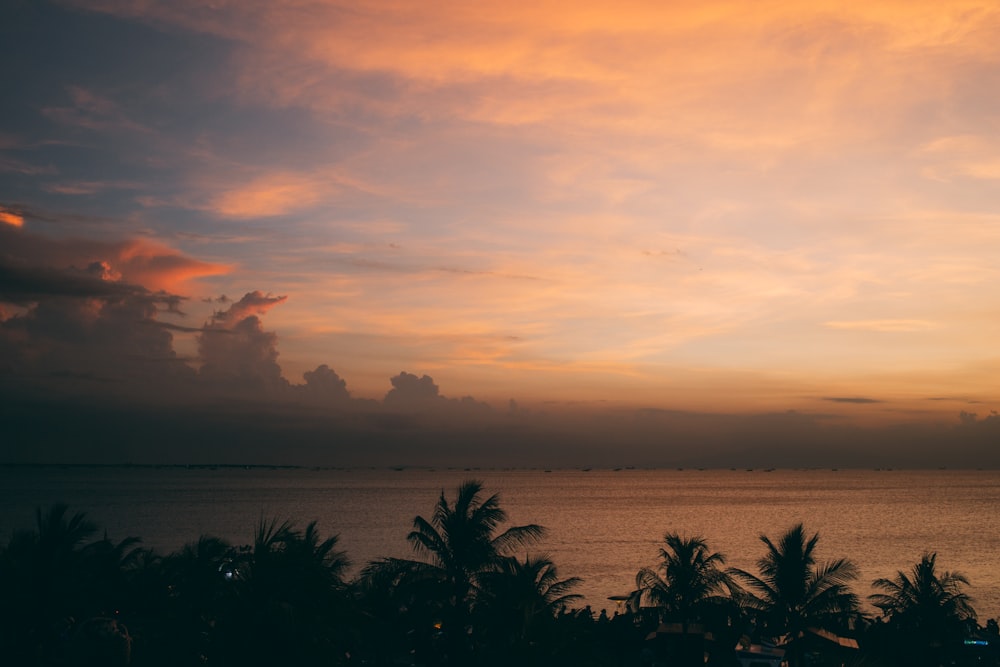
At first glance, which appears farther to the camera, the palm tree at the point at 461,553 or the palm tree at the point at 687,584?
the palm tree at the point at 687,584

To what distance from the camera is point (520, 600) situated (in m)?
26.8

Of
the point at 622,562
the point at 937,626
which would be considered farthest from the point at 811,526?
the point at 937,626

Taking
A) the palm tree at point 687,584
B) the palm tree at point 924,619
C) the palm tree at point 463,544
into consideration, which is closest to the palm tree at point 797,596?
the palm tree at point 687,584

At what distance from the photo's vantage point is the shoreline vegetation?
19.2m

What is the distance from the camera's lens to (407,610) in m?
30.0

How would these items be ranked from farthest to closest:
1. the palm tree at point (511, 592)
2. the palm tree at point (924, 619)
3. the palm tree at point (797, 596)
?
the palm tree at point (924, 619), the palm tree at point (797, 596), the palm tree at point (511, 592)

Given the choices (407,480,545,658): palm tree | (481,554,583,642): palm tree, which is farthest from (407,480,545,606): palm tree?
(481,554,583,642): palm tree

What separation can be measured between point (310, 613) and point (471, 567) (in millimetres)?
9347

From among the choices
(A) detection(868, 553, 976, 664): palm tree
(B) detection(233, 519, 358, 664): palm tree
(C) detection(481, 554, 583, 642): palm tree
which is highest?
(B) detection(233, 519, 358, 664): palm tree

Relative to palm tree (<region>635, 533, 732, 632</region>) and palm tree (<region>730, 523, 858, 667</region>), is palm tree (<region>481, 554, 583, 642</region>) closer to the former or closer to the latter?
palm tree (<region>635, 533, 732, 632</region>)

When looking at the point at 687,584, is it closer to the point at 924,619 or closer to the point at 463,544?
the point at 924,619

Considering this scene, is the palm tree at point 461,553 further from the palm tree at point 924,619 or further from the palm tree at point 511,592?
the palm tree at point 924,619

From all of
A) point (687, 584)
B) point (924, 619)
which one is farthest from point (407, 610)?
point (924, 619)

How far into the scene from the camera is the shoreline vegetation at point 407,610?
1919 cm
